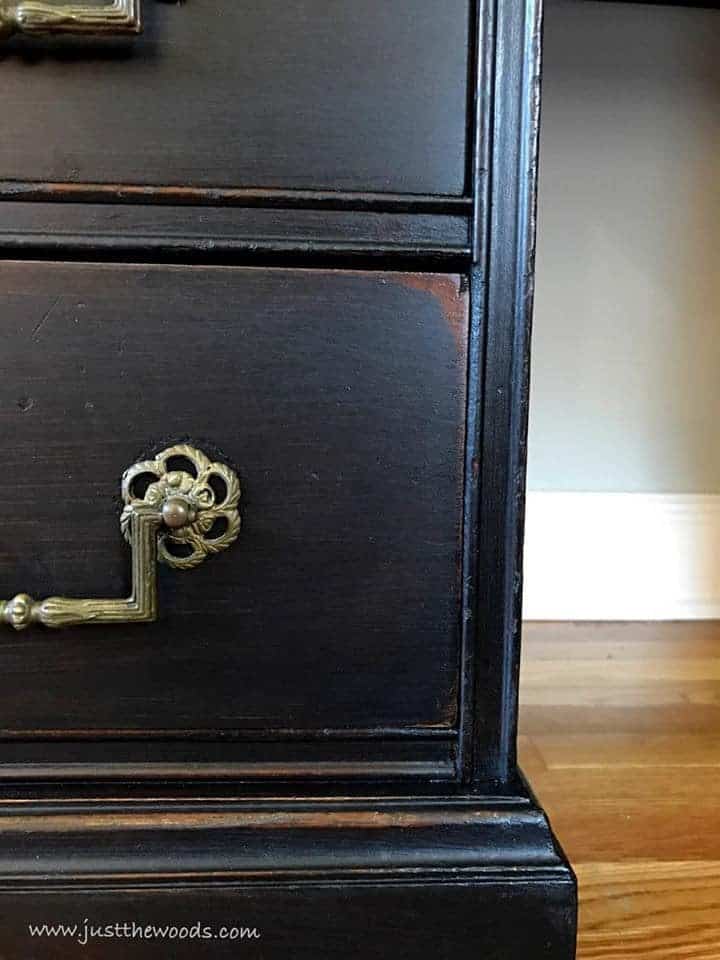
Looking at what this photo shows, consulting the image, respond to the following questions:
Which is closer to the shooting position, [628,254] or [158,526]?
[158,526]

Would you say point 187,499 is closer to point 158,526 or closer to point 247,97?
point 158,526

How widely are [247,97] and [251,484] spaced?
21cm

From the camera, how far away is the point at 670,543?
1.16 metres

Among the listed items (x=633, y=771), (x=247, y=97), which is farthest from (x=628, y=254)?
(x=247, y=97)

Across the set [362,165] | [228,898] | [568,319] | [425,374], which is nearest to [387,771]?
[228,898]

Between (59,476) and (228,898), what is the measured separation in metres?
0.25

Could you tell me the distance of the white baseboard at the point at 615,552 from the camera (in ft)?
3.77

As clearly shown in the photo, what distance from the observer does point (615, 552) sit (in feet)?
3.80

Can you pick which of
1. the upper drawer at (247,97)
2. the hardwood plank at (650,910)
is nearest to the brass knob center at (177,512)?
the upper drawer at (247,97)

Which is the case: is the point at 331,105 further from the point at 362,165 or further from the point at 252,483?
the point at 252,483

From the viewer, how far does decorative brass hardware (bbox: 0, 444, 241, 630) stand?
1.60 feet

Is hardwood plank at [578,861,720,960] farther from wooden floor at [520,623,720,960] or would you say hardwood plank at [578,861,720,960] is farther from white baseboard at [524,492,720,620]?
white baseboard at [524,492,720,620]

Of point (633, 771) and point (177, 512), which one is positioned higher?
point (177, 512)

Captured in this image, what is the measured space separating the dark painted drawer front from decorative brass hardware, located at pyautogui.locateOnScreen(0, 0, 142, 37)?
0.11m
